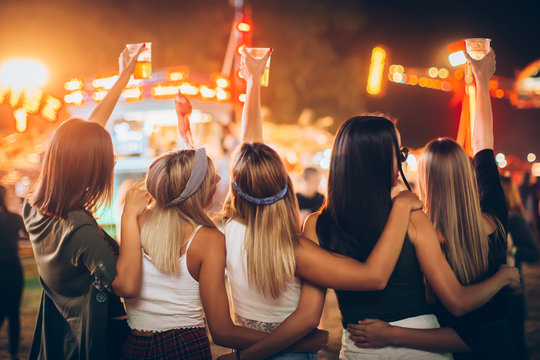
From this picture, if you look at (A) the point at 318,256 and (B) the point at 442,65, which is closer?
(A) the point at 318,256

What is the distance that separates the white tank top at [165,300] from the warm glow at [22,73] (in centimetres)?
1257

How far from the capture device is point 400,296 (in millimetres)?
2109

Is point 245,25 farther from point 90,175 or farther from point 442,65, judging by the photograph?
point 442,65

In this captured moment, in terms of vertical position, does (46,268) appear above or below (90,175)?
below

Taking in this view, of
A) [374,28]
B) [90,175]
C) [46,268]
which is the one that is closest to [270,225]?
[90,175]

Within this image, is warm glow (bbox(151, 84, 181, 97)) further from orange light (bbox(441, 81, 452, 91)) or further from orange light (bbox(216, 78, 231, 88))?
orange light (bbox(441, 81, 452, 91))

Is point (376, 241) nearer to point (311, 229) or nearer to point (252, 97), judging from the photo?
point (311, 229)

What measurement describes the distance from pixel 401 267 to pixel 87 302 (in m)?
1.54

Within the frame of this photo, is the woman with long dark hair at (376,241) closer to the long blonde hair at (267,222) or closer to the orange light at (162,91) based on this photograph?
the long blonde hair at (267,222)

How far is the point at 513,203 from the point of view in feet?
15.7

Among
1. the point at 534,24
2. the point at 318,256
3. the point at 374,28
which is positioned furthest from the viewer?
the point at 534,24

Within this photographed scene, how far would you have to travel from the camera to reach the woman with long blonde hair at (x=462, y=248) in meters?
2.09

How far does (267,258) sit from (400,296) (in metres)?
0.64

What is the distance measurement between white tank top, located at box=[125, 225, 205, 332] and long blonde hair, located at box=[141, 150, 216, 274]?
0.07m
